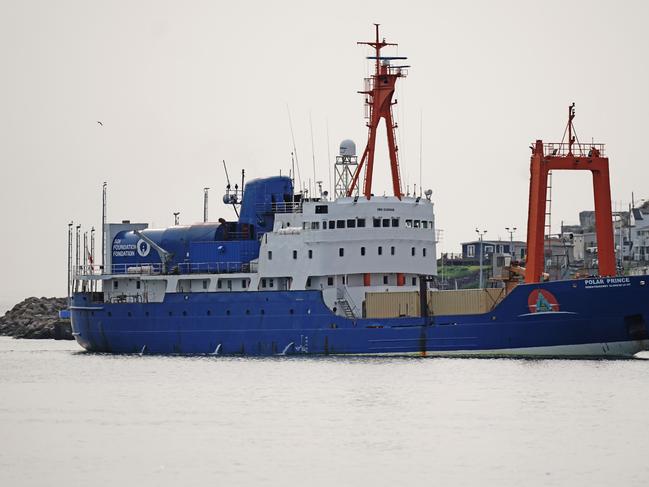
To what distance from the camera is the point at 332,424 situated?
3544 centimetres

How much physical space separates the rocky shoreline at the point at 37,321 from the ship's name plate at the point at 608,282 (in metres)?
49.6

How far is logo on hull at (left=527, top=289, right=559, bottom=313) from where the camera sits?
4922 centimetres

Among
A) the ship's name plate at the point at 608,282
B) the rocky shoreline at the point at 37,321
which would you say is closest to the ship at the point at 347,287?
the ship's name plate at the point at 608,282

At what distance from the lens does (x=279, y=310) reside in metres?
53.8

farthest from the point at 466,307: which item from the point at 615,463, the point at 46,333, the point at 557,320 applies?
the point at 46,333

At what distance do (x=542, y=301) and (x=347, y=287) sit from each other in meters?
8.62

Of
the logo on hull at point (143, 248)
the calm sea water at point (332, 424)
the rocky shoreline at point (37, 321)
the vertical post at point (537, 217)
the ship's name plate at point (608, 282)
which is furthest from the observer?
the rocky shoreline at point (37, 321)

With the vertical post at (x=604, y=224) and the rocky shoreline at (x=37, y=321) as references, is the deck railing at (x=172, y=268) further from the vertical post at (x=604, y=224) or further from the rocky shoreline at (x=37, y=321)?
the rocky shoreline at (x=37, y=321)

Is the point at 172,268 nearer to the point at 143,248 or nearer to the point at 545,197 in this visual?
the point at 143,248

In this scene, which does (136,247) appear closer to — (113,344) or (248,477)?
(113,344)

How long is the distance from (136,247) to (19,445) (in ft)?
93.6

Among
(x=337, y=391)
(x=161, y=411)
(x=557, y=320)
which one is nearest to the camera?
(x=161, y=411)

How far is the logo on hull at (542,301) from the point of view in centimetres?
4922

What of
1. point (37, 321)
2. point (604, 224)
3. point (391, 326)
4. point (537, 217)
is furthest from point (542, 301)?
point (37, 321)
